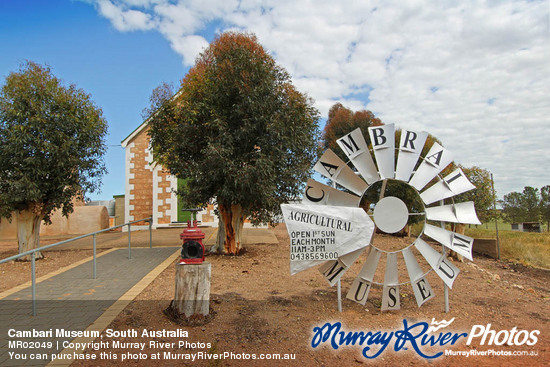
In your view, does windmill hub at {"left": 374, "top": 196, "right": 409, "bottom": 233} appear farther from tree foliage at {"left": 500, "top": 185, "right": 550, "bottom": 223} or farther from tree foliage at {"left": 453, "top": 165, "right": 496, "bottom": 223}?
tree foliage at {"left": 500, "top": 185, "right": 550, "bottom": 223}

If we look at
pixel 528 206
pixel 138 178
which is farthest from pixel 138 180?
pixel 528 206

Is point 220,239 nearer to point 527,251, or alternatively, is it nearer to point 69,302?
point 69,302

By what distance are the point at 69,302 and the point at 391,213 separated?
5.48 m

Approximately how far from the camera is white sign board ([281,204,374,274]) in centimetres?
532

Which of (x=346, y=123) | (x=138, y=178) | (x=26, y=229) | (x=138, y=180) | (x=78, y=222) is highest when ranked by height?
(x=346, y=123)

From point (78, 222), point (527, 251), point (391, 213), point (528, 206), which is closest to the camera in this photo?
point (391, 213)

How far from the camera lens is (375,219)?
558cm

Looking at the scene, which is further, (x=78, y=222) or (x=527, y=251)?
(x=78, y=222)

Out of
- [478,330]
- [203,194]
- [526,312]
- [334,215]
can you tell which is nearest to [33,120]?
[203,194]

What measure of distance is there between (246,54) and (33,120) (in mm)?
5911

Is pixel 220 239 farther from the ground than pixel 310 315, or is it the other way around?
pixel 220 239

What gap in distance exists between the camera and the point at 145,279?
291 inches

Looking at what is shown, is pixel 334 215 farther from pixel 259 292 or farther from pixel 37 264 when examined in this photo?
pixel 37 264

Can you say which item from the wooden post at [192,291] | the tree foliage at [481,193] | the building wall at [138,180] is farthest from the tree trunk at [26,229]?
the tree foliage at [481,193]
